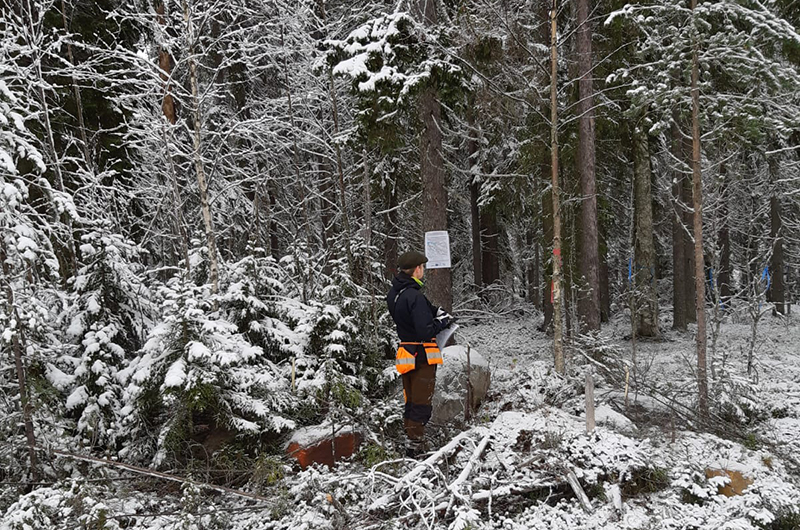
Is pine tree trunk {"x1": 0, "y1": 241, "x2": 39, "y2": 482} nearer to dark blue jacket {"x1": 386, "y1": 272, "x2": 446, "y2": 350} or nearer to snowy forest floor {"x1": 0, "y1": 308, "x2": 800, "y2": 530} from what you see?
snowy forest floor {"x1": 0, "y1": 308, "x2": 800, "y2": 530}

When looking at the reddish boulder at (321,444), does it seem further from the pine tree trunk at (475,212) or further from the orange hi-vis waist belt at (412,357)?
the pine tree trunk at (475,212)

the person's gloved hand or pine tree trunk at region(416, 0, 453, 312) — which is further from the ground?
pine tree trunk at region(416, 0, 453, 312)

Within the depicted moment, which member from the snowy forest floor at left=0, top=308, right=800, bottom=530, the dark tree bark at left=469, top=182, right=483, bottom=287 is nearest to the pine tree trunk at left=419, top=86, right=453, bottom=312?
the snowy forest floor at left=0, top=308, right=800, bottom=530

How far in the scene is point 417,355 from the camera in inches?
217

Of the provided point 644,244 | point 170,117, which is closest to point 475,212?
point 644,244

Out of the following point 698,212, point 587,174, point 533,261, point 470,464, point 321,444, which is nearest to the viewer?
point 470,464

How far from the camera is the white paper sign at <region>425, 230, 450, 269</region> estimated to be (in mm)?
8555

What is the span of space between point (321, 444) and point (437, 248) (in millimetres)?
4054

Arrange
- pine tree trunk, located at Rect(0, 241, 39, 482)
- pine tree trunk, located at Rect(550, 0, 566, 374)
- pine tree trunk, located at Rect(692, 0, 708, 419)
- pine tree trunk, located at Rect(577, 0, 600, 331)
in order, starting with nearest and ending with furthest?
pine tree trunk, located at Rect(0, 241, 39, 482) < pine tree trunk, located at Rect(692, 0, 708, 419) < pine tree trunk, located at Rect(550, 0, 566, 374) < pine tree trunk, located at Rect(577, 0, 600, 331)

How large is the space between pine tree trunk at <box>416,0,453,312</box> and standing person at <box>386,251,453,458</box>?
348 centimetres

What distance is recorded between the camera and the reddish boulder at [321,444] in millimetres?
5758

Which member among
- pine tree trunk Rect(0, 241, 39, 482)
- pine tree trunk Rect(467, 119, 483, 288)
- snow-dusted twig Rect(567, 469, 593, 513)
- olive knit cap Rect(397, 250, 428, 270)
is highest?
pine tree trunk Rect(467, 119, 483, 288)

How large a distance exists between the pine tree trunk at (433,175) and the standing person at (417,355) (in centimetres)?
348

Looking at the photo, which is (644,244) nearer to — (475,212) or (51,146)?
(475,212)
